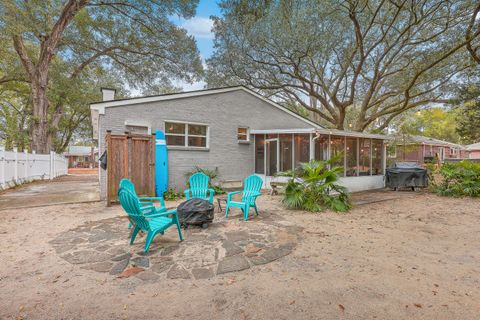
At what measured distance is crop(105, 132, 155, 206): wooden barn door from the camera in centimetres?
693

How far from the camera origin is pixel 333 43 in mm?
12148

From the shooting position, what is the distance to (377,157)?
39.0ft

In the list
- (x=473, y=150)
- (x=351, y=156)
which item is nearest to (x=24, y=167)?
(x=351, y=156)

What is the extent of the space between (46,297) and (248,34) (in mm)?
12697

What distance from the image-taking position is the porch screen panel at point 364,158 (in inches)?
440

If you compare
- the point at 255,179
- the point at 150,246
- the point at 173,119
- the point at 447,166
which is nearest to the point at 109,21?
the point at 173,119

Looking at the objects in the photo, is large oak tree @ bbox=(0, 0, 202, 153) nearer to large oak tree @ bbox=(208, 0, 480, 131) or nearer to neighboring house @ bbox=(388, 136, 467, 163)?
large oak tree @ bbox=(208, 0, 480, 131)

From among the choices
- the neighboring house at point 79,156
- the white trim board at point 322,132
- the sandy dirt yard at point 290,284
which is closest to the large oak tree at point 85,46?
the white trim board at point 322,132

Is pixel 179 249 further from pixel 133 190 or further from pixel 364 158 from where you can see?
pixel 364 158

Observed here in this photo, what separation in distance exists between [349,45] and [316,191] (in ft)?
30.7

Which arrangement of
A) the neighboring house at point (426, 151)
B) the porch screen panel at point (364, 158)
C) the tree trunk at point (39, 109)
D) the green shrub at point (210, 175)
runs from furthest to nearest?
the neighboring house at point (426, 151) → the tree trunk at point (39, 109) → the porch screen panel at point (364, 158) → the green shrub at point (210, 175)

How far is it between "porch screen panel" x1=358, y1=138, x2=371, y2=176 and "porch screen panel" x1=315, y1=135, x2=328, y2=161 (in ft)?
6.72

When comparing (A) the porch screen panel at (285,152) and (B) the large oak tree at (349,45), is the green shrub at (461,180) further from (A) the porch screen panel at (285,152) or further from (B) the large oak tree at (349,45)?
(A) the porch screen panel at (285,152)

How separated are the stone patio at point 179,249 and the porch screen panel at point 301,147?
17.0 ft
